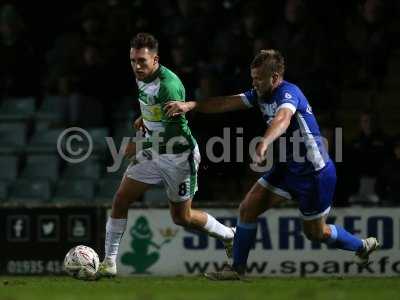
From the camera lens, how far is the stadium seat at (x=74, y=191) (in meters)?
14.8

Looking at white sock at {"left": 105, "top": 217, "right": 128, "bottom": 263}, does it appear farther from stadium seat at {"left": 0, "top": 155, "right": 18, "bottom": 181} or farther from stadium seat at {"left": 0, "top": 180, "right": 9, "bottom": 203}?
stadium seat at {"left": 0, "top": 155, "right": 18, "bottom": 181}

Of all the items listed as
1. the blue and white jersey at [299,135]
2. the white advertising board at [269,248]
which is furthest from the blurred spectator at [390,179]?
the blue and white jersey at [299,135]

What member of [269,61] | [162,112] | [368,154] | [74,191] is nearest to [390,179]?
[368,154]

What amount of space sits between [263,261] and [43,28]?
20.2ft

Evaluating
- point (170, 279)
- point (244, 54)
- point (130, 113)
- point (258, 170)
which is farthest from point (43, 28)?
point (170, 279)

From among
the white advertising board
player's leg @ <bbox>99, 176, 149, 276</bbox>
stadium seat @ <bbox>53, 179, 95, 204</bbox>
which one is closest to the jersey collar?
player's leg @ <bbox>99, 176, 149, 276</bbox>

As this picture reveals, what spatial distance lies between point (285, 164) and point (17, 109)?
22.9 feet

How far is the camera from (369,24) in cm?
1440

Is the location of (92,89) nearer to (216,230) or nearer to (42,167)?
(42,167)

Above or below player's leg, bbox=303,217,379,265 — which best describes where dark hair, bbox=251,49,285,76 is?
above

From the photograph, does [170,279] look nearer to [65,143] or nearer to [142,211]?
[142,211]

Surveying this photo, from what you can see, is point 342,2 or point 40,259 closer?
point 40,259

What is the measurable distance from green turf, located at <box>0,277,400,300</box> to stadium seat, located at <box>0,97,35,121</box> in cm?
494

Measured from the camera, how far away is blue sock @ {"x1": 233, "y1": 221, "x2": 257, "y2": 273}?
10438 mm
